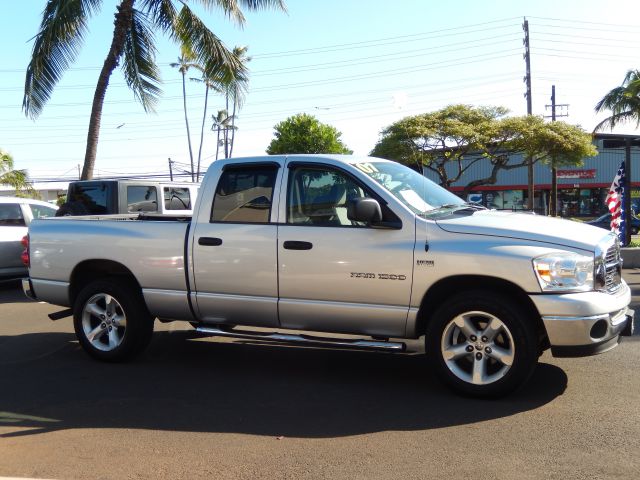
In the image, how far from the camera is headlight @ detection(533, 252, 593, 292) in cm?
466

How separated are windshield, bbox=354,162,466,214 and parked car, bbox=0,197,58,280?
302 inches

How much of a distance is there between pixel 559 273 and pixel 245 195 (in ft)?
9.13

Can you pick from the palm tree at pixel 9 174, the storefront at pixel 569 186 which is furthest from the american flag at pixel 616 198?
the storefront at pixel 569 186

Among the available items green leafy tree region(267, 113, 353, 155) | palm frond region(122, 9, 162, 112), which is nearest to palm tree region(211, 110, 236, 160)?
green leafy tree region(267, 113, 353, 155)

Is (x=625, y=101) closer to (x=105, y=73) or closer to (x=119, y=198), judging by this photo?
(x=105, y=73)

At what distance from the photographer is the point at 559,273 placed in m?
4.66

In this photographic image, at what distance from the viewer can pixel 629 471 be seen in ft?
12.0

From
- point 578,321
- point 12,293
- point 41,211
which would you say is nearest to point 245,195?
point 578,321

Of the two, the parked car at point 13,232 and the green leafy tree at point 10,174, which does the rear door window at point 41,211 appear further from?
the green leafy tree at point 10,174

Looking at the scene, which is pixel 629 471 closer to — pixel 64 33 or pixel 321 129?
pixel 64 33

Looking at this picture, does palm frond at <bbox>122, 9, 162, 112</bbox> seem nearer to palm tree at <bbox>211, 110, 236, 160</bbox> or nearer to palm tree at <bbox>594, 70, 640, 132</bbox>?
palm tree at <bbox>594, 70, 640, 132</bbox>

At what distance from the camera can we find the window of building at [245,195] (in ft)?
18.7

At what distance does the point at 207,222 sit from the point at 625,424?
12.3 ft

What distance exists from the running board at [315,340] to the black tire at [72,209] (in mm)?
6098
